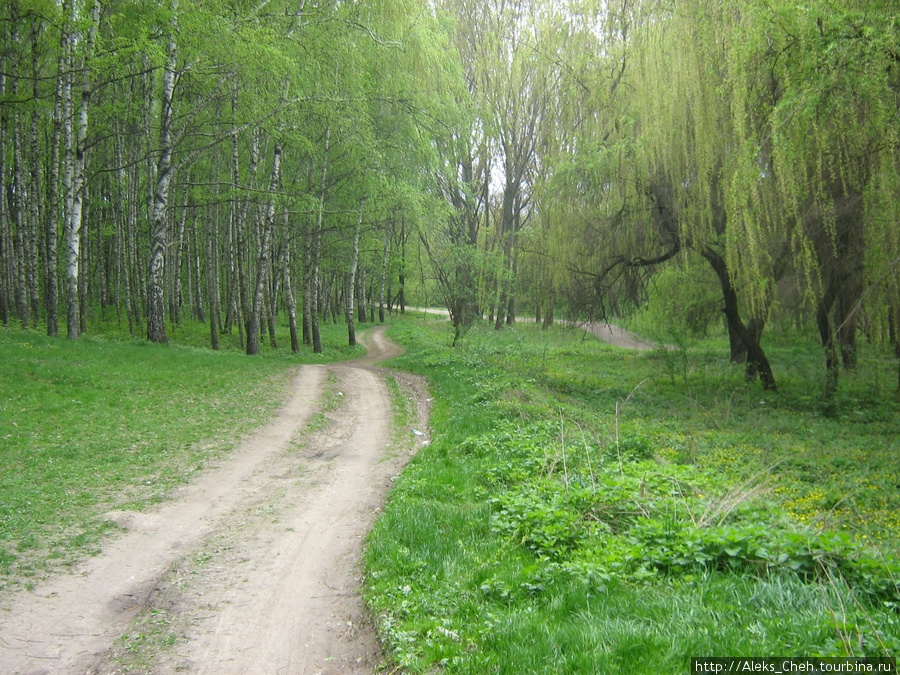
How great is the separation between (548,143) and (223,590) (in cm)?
2062

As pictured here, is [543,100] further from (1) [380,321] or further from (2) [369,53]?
(1) [380,321]

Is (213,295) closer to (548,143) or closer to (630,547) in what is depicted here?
(548,143)

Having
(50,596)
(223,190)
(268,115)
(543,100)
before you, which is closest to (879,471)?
(50,596)

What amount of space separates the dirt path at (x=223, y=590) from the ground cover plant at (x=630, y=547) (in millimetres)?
382

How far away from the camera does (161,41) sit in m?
14.0

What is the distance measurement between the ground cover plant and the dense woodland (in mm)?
3561

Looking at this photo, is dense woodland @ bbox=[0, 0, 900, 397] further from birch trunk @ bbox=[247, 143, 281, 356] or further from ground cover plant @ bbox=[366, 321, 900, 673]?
ground cover plant @ bbox=[366, 321, 900, 673]

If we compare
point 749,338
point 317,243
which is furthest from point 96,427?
point 749,338

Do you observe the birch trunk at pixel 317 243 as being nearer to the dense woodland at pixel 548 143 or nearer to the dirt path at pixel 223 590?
the dense woodland at pixel 548 143

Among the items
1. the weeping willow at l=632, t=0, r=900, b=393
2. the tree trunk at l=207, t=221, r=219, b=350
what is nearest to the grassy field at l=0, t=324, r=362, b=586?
the tree trunk at l=207, t=221, r=219, b=350

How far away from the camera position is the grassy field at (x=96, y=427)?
18.8 ft

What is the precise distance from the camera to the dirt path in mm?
3822

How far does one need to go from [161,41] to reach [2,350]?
Result: 7978mm

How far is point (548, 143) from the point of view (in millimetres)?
22203
